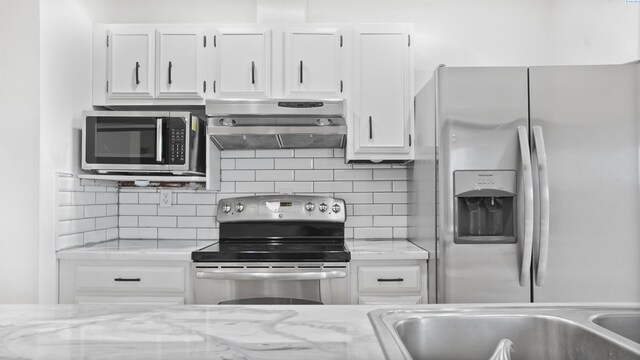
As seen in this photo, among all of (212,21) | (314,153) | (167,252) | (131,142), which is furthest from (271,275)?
(212,21)

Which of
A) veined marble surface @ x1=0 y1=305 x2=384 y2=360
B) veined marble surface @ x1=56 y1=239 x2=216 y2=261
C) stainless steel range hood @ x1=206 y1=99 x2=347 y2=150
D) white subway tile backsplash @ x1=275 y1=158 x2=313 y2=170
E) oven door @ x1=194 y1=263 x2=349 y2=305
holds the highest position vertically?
stainless steel range hood @ x1=206 y1=99 x2=347 y2=150

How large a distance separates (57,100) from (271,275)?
1519mm

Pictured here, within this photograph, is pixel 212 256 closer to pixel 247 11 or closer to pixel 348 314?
pixel 348 314

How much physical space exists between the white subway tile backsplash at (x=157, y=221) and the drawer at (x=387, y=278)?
1.42 m

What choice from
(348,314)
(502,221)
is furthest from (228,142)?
(348,314)

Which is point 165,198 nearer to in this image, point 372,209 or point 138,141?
point 138,141

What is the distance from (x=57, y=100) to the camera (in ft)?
8.18

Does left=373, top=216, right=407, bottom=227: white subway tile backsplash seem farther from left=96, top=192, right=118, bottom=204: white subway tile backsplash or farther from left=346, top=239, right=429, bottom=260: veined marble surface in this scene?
left=96, top=192, right=118, bottom=204: white subway tile backsplash

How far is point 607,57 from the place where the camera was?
2639 millimetres

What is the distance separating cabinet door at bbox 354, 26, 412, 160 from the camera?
9.14ft

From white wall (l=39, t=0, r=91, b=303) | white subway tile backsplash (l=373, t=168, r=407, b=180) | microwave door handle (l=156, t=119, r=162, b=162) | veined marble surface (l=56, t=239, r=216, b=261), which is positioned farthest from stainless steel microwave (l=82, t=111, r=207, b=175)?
white subway tile backsplash (l=373, t=168, r=407, b=180)

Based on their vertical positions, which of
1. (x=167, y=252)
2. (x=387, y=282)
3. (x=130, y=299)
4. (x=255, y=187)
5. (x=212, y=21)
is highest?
(x=212, y=21)

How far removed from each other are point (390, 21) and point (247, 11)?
39.4 inches

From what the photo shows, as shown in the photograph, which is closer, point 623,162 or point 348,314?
point 348,314
